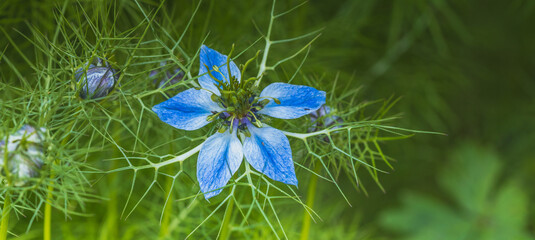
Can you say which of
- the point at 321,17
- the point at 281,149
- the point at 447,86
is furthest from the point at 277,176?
the point at 447,86

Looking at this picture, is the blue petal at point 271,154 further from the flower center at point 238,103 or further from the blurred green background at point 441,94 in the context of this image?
the blurred green background at point 441,94

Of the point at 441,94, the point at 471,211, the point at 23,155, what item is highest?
the point at 23,155

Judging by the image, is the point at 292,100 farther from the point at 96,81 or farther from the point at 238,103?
the point at 96,81

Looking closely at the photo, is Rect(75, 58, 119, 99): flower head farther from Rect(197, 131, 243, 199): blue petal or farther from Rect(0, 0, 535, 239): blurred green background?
Rect(0, 0, 535, 239): blurred green background

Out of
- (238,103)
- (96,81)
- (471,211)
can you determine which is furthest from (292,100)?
(471,211)

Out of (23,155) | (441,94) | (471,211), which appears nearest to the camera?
(23,155)

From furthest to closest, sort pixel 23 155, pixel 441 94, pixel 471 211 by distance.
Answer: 1. pixel 441 94
2. pixel 471 211
3. pixel 23 155

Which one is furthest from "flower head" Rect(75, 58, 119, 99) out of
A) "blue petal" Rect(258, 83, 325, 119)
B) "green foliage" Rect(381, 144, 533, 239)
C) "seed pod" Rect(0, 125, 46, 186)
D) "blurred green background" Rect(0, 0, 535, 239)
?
"green foliage" Rect(381, 144, 533, 239)
